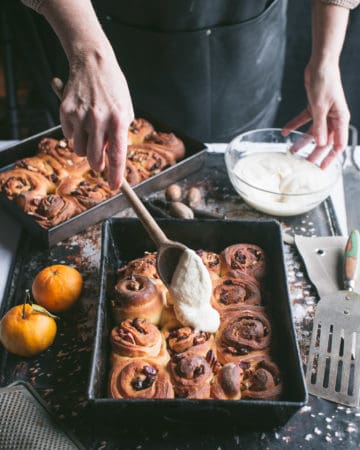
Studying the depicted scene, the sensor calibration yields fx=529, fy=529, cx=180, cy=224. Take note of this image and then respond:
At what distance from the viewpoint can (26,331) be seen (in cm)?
133

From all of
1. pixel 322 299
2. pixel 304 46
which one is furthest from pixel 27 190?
pixel 304 46

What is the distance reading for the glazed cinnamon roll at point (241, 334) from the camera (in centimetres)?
129

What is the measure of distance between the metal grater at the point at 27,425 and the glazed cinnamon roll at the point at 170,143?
108 cm

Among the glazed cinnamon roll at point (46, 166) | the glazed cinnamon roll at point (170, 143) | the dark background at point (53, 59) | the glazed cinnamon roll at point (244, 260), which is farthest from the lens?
the dark background at point (53, 59)

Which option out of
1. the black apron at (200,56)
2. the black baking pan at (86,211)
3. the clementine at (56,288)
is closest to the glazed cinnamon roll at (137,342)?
the clementine at (56,288)

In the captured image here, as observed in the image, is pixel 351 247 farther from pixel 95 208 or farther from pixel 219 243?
pixel 95 208

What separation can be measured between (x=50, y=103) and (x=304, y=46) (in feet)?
4.61

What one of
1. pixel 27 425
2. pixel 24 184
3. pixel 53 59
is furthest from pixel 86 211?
pixel 53 59

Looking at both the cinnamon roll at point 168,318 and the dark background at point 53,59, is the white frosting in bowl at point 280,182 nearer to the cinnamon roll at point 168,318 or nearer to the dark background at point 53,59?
the cinnamon roll at point 168,318

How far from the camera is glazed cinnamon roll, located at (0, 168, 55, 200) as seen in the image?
182cm

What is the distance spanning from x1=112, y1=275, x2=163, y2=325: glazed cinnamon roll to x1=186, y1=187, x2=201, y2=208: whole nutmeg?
0.54 meters

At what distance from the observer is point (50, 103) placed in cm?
287

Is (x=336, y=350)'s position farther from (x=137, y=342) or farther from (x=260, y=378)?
(x=137, y=342)

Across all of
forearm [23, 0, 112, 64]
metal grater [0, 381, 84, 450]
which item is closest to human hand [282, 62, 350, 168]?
forearm [23, 0, 112, 64]
